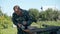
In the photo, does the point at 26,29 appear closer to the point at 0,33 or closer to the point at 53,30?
the point at 53,30

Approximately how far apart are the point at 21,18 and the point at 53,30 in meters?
0.66

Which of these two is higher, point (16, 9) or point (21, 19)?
point (16, 9)

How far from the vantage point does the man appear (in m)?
3.54

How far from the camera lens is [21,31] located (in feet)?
12.0

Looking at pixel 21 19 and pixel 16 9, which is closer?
pixel 16 9

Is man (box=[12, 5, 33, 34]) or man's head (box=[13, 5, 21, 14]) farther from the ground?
man's head (box=[13, 5, 21, 14])

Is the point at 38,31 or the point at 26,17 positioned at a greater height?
the point at 26,17

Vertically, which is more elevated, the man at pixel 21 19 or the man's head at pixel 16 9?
the man's head at pixel 16 9

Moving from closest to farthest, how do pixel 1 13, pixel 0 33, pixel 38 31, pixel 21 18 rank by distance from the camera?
pixel 38 31, pixel 21 18, pixel 0 33, pixel 1 13

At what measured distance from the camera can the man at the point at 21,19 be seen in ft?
11.6

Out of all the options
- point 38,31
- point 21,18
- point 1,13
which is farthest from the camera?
point 1,13

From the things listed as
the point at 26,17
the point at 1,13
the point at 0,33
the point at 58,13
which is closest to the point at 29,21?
the point at 26,17

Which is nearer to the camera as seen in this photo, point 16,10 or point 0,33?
point 16,10

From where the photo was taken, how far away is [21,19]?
359 cm
